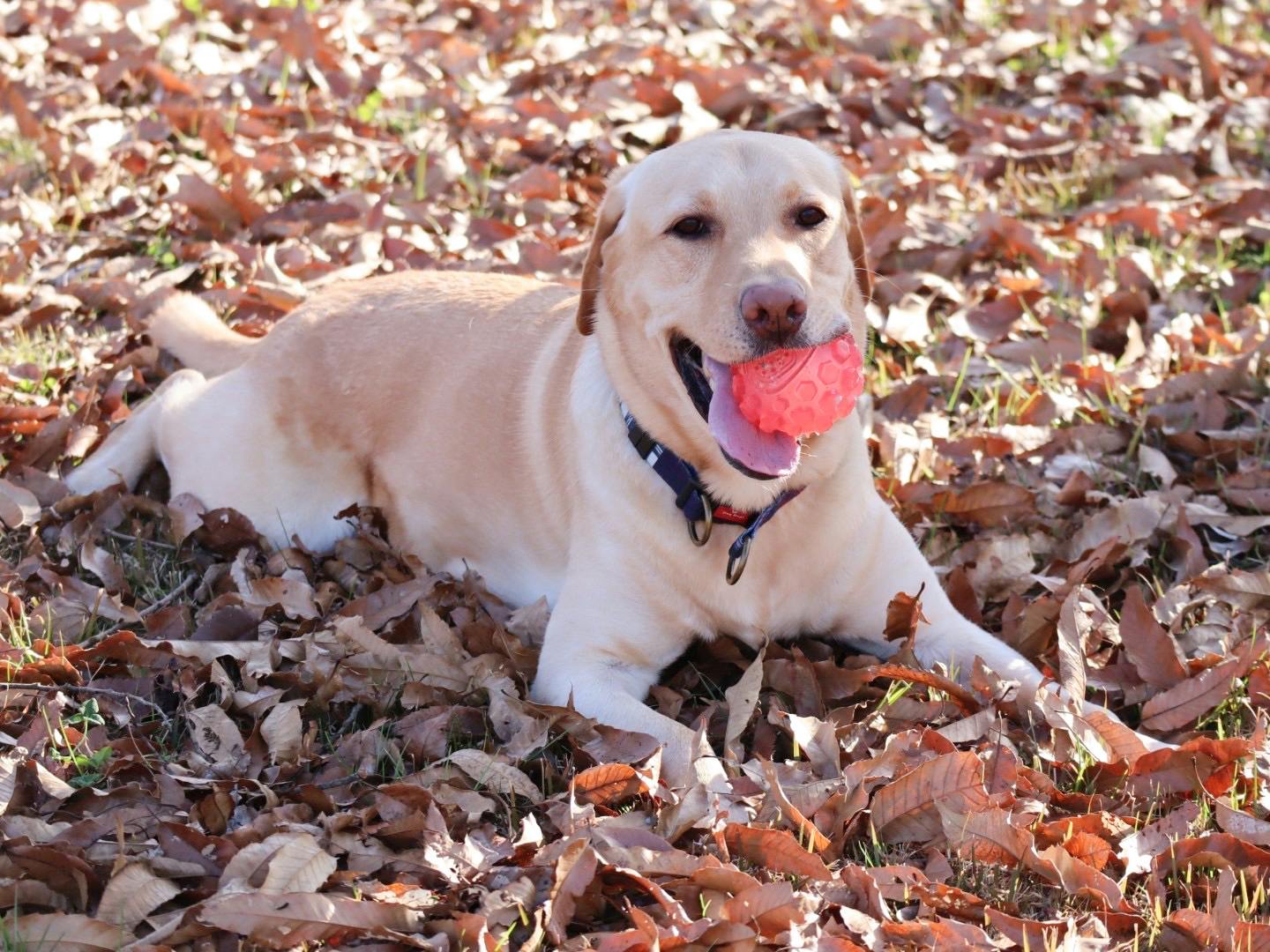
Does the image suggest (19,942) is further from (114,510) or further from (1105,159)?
(1105,159)

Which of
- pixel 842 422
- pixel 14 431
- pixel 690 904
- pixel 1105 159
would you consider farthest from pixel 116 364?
pixel 1105 159

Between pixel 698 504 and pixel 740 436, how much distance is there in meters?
0.33

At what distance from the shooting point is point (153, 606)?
3.83 metres

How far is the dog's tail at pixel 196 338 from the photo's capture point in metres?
4.83

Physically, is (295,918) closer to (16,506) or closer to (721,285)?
(721,285)

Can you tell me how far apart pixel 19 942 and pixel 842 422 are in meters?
2.14

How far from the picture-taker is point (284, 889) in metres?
2.55

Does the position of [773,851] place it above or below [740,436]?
below

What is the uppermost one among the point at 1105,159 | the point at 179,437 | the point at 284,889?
the point at 284,889

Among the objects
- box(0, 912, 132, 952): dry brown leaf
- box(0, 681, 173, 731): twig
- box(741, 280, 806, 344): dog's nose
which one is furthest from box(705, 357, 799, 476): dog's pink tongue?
box(0, 912, 132, 952): dry brown leaf

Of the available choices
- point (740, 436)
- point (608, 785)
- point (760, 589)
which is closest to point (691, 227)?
point (740, 436)

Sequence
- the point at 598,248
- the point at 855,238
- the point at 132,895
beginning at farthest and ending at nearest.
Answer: the point at 855,238 → the point at 598,248 → the point at 132,895

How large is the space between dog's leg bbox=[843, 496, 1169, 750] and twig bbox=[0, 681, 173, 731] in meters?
1.66

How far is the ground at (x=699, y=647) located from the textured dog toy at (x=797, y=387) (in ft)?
1.94
